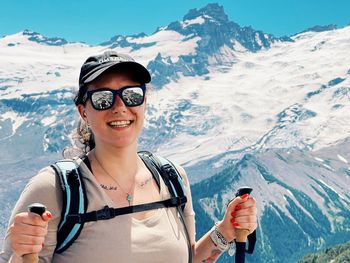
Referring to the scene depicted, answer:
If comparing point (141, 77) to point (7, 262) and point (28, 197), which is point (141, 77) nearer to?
point (28, 197)

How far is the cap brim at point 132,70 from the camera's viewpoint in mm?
7652

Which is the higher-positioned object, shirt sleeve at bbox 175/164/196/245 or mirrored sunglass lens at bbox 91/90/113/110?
mirrored sunglass lens at bbox 91/90/113/110

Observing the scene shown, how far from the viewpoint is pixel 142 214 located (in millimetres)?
7934

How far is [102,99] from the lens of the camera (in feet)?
25.8

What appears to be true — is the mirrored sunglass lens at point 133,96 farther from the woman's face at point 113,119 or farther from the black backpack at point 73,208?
the black backpack at point 73,208

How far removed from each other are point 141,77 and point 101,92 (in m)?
0.59

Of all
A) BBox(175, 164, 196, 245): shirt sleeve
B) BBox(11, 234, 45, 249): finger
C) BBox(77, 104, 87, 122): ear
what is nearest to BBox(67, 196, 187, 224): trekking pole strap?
BBox(175, 164, 196, 245): shirt sleeve

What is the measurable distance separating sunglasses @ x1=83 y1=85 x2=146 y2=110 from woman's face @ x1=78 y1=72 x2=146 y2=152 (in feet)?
0.15

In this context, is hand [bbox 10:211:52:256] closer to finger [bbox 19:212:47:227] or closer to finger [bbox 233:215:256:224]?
finger [bbox 19:212:47:227]

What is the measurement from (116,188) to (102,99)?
117 cm

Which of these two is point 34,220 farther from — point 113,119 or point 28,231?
point 113,119

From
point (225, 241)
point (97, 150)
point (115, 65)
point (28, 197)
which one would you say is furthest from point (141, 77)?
point (225, 241)

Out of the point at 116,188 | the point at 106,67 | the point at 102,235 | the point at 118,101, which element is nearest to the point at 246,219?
the point at 116,188

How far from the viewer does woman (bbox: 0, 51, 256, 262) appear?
24.0 ft
